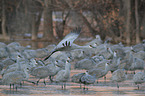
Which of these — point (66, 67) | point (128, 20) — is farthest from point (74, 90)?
point (128, 20)

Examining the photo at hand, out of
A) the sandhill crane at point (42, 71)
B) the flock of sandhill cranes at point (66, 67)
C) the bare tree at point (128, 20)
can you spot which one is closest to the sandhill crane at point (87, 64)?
the flock of sandhill cranes at point (66, 67)

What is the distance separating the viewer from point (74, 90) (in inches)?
402

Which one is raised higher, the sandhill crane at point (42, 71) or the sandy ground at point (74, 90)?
the sandhill crane at point (42, 71)

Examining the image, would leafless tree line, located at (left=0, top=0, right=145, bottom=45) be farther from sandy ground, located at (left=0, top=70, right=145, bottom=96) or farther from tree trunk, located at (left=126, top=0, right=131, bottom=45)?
sandy ground, located at (left=0, top=70, right=145, bottom=96)

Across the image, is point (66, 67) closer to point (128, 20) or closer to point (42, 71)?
point (42, 71)

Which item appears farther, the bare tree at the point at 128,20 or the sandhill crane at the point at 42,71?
the bare tree at the point at 128,20

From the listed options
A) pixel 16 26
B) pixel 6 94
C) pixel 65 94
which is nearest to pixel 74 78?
pixel 65 94

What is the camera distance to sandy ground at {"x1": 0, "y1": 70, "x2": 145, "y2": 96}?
31.8ft

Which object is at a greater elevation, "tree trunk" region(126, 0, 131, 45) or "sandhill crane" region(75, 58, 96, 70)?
"tree trunk" region(126, 0, 131, 45)

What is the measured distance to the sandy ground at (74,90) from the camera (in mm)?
9688

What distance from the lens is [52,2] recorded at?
2684 cm

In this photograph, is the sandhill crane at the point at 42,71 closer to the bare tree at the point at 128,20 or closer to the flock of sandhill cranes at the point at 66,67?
the flock of sandhill cranes at the point at 66,67

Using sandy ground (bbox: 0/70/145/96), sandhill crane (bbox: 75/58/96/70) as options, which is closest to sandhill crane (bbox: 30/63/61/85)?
sandy ground (bbox: 0/70/145/96)

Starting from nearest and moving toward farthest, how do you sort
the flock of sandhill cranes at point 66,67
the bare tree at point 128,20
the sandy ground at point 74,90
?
the sandy ground at point 74,90
the flock of sandhill cranes at point 66,67
the bare tree at point 128,20
